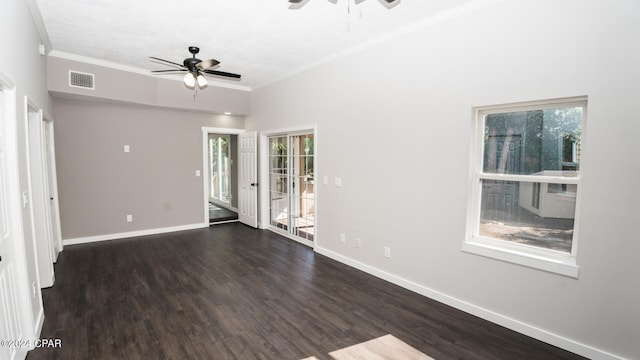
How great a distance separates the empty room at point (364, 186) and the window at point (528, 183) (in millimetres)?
17

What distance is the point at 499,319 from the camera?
9.31ft

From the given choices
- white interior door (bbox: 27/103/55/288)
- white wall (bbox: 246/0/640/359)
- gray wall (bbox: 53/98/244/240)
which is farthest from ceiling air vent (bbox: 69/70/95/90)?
white wall (bbox: 246/0/640/359)

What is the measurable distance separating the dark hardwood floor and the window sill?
62 centimetres

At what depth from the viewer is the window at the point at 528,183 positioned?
2541 mm

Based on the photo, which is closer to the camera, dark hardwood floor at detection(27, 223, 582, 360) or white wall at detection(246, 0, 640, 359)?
white wall at detection(246, 0, 640, 359)

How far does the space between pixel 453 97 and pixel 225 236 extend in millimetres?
4658

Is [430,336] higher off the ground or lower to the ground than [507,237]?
lower

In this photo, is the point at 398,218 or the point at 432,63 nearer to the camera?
the point at 432,63

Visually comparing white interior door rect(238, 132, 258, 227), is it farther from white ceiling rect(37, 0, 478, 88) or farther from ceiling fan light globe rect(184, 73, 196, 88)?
ceiling fan light globe rect(184, 73, 196, 88)

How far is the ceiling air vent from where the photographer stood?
15.4ft

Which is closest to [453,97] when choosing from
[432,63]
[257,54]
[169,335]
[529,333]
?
[432,63]

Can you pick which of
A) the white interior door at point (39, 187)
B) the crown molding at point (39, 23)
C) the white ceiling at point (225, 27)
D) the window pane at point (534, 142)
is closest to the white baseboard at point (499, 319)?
the window pane at point (534, 142)

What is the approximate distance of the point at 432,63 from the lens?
10.8ft

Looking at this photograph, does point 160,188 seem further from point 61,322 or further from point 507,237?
point 507,237
